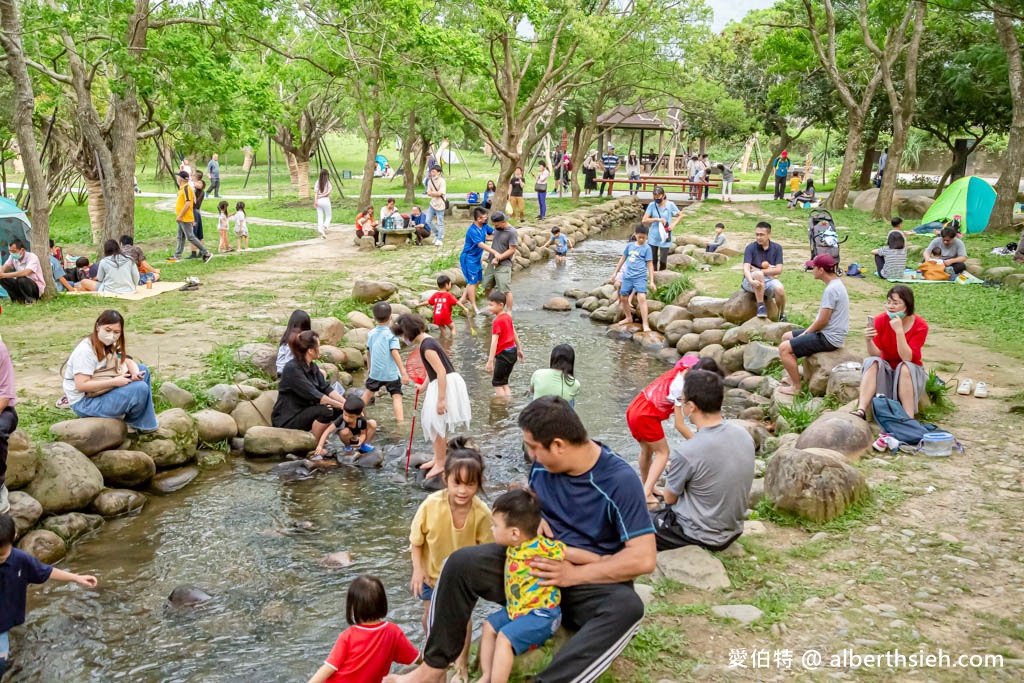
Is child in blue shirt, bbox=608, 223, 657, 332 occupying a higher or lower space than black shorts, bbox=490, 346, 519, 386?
higher

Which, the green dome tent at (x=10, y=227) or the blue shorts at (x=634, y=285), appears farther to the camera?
the green dome tent at (x=10, y=227)

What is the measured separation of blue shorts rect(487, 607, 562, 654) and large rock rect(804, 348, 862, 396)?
587cm

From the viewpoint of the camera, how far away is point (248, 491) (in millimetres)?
7293


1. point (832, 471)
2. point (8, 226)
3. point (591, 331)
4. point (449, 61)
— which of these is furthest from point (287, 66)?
point (832, 471)

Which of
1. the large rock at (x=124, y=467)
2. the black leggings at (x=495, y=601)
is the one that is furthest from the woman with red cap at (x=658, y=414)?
the large rock at (x=124, y=467)

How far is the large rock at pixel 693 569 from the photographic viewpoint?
4746 millimetres

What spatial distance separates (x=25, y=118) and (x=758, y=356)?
395 inches

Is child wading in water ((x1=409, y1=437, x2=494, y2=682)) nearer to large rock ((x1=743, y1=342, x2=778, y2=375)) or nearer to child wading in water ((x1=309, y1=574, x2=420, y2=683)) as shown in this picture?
child wading in water ((x1=309, y1=574, x2=420, y2=683))

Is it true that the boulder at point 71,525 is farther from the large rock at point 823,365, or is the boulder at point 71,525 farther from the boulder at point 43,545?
the large rock at point 823,365

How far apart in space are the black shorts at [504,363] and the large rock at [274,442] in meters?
2.26

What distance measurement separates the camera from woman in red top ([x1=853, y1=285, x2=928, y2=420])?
7121 millimetres

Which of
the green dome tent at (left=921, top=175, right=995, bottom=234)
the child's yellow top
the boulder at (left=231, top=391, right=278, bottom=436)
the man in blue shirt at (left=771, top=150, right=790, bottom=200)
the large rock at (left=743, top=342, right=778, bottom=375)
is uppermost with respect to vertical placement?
the man in blue shirt at (left=771, top=150, right=790, bottom=200)

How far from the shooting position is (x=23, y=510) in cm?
606

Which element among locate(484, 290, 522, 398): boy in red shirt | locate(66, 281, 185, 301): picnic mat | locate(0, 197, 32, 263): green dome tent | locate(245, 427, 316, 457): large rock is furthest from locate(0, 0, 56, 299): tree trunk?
locate(484, 290, 522, 398): boy in red shirt
